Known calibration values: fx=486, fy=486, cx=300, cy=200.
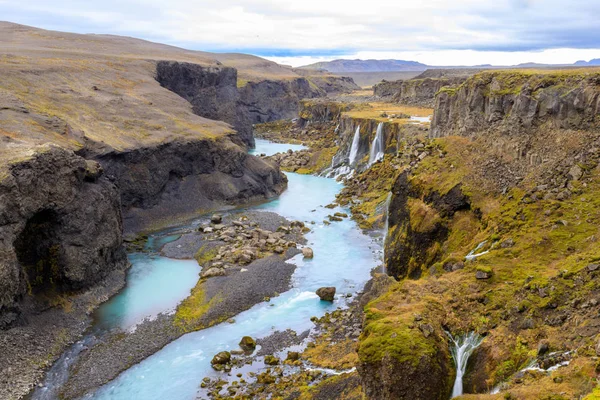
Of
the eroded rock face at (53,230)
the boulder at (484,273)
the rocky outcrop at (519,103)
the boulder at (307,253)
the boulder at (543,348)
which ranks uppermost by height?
the rocky outcrop at (519,103)

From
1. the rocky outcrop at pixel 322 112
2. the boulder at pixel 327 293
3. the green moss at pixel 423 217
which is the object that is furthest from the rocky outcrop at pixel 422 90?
the boulder at pixel 327 293

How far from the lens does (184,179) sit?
76375 millimetres

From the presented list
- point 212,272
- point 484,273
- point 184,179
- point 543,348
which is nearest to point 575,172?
point 484,273

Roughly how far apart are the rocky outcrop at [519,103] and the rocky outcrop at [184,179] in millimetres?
38632

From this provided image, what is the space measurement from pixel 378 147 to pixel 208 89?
5151 centimetres

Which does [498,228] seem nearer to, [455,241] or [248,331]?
[455,241]

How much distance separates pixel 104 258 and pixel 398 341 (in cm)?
3523

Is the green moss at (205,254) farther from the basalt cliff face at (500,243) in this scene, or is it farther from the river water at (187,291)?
the basalt cliff face at (500,243)

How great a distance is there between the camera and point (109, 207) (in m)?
51.3

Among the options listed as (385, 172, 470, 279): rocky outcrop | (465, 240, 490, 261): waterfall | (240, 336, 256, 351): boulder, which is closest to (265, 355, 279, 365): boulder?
(240, 336, 256, 351): boulder

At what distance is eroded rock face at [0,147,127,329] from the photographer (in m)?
36.9

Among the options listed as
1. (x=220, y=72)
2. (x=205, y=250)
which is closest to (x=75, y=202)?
(x=205, y=250)

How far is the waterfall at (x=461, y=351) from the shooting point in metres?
22.5

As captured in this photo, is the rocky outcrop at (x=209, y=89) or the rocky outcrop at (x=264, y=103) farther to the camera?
the rocky outcrop at (x=264, y=103)
